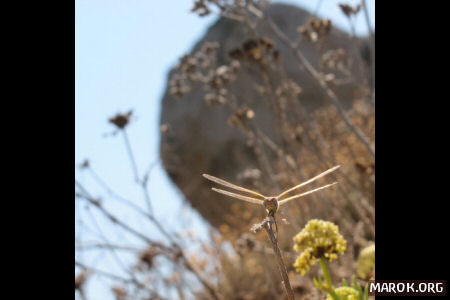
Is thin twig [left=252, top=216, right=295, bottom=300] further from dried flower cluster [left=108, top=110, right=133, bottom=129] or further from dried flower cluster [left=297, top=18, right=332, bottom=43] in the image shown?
dried flower cluster [left=297, top=18, right=332, bottom=43]

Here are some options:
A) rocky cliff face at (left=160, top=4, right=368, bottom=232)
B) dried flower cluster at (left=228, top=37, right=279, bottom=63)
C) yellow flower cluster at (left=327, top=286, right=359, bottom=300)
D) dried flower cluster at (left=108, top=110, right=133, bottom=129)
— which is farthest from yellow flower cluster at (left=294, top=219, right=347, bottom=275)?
rocky cliff face at (left=160, top=4, right=368, bottom=232)

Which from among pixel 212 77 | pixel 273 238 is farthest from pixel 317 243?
pixel 212 77

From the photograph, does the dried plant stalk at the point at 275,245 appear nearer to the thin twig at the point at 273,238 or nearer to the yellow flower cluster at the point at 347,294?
the thin twig at the point at 273,238

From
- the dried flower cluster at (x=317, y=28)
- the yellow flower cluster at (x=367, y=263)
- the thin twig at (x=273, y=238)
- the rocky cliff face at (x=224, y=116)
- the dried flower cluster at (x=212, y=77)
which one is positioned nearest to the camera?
the thin twig at (x=273, y=238)

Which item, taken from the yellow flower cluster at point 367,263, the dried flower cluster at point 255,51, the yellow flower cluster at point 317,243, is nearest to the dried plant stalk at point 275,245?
the yellow flower cluster at point 317,243

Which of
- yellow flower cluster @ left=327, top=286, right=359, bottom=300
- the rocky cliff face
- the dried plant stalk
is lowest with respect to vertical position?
the dried plant stalk

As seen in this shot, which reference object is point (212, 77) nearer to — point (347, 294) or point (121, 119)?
point (121, 119)
